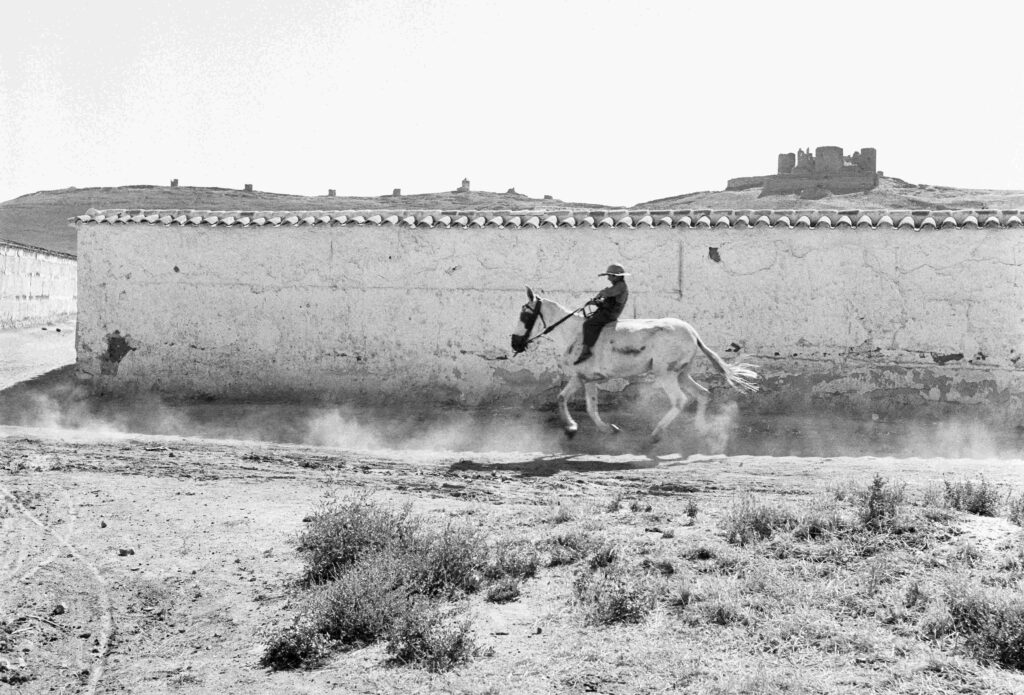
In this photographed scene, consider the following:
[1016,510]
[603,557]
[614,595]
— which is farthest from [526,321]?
[614,595]

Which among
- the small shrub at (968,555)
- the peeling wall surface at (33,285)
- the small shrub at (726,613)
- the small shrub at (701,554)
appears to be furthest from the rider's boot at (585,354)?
the peeling wall surface at (33,285)

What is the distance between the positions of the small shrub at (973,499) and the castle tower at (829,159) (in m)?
40.3

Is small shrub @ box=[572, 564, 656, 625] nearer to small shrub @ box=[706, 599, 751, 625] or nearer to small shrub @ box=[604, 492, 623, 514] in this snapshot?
small shrub @ box=[706, 599, 751, 625]

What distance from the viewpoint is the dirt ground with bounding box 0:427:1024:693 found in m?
5.65

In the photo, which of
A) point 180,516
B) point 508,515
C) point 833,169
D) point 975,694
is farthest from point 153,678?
point 833,169

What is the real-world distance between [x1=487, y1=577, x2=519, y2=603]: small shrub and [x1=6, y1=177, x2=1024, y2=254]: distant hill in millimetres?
33126

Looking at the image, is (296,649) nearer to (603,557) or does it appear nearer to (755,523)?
(603,557)

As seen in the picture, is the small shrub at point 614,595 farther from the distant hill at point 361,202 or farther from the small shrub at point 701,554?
the distant hill at point 361,202

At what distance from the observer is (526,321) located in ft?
40.3

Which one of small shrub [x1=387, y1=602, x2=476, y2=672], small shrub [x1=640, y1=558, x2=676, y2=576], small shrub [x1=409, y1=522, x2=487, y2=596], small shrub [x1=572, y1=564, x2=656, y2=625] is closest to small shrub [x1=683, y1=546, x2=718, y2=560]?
small shrub [x1=640, y1=558, x2=676, y2=576]

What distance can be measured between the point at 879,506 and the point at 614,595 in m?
2.54

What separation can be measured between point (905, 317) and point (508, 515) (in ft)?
25.0

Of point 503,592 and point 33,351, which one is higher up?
point 33,351

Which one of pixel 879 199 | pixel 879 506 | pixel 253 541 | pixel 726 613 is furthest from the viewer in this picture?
pixel 879 199
